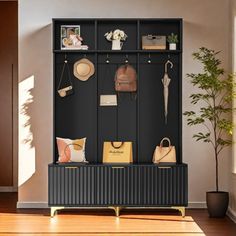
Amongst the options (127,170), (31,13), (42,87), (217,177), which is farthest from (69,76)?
(217,177)

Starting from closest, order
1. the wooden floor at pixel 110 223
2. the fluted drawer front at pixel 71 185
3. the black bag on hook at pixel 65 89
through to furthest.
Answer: the wooden floor at pixel 110 223 < the fluted drawer front at pixel 71 185 < the black bag on hook at pixel 65 89

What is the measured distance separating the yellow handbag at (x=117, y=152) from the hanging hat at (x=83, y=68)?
36.6 inches

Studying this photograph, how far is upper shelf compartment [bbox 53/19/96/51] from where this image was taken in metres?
7.80

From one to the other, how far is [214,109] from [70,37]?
1.98 metres

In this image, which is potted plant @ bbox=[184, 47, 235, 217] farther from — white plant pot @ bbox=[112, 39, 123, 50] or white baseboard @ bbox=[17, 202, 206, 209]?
white plant pot @ bbox=[112, 39, 123, 50]

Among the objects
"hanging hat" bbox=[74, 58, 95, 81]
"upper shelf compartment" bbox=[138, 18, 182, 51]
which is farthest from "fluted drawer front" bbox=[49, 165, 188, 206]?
"upper shelf compartment" bbox=[138, 18, 182, 51]

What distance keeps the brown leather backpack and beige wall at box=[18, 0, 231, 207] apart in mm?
673

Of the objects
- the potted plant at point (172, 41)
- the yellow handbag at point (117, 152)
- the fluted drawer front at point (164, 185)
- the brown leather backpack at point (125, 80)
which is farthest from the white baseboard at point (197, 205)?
the potted plant at point (172, 41)

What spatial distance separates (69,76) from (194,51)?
161 cm

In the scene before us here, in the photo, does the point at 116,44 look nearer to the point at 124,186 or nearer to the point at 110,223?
the point at 124,186

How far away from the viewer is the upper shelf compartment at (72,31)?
7.80 metres

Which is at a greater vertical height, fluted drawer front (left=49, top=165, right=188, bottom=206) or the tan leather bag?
the tan leather bag

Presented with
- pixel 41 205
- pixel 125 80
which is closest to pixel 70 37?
pixel 125 80

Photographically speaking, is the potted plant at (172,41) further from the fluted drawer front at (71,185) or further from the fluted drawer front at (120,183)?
the fluted drawer front at (71,185)
